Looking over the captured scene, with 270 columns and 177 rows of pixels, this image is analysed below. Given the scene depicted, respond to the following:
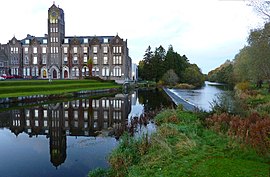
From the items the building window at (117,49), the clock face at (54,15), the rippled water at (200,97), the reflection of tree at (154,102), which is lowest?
the reflection of tree at (154,102)

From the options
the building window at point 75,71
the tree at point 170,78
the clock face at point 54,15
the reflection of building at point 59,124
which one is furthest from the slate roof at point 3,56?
the reflection of building at point 59,124

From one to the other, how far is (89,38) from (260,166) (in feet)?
251

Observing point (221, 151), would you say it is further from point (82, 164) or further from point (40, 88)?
point (40, 88)

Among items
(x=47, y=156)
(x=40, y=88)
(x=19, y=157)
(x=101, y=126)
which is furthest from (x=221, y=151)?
(x=40, y=88)

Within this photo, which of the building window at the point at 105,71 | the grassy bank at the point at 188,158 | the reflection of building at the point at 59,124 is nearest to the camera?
the grassy bank at the point at 188,158

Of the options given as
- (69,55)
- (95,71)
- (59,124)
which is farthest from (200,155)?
(69,55)

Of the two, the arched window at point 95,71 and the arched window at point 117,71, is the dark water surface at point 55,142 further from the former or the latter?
the arched window at point 95,71

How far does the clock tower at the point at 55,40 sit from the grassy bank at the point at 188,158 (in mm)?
71381

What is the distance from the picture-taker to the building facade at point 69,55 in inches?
3019

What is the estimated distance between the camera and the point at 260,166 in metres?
7.02

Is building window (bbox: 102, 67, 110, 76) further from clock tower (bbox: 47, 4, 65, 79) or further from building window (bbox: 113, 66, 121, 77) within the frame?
clock tower (bbox: 47, 4, 65, 79)

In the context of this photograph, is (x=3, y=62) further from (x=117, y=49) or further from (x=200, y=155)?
(x=200, y=155)

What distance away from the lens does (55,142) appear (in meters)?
13.2

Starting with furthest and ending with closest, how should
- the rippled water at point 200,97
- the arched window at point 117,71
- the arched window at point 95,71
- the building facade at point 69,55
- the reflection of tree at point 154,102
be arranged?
the arched window at point 95,71 → the arched window at point 117,71 → the building facade at point 69,55 → the reflection of tree at point 154,102 → the rippled water at point 200,97
